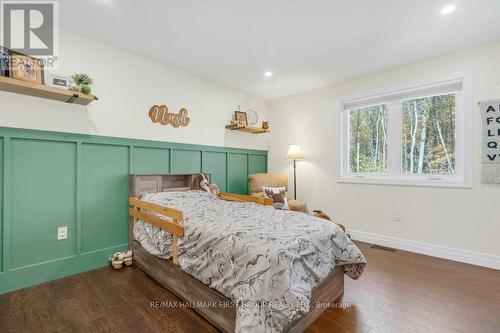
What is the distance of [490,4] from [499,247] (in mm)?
2345

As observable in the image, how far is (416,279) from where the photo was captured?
7.40 ft

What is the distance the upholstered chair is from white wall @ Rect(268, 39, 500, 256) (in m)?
0.37

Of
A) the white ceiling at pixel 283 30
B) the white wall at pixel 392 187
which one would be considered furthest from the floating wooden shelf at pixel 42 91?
the white wall at pixel 392 187

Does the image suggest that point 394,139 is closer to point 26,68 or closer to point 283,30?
point 283,30

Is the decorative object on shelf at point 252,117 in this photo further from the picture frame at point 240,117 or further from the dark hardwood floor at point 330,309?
the dark hardwood floor at point 330,309

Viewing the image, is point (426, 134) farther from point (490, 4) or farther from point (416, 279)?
point (416, 279)

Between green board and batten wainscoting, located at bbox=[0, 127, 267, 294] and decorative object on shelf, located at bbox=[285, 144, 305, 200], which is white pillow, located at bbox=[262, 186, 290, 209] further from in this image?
green board and batten wainscoting, located at bbox=[0, 127, 267, 294]

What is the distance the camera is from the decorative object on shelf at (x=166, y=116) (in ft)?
9.55

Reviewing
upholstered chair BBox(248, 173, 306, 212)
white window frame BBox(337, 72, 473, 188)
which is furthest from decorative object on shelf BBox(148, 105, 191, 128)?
white window frame BBox(337, 72, 473, 188)

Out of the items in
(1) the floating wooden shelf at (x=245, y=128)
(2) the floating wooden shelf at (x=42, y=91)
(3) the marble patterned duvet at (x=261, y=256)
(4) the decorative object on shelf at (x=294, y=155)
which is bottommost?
(3) the marble patterned duvet at (x=261, y=256)

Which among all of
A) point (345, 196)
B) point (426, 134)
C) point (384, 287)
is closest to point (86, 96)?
point (384, 287)

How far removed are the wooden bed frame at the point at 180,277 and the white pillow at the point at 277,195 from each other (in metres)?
0.69

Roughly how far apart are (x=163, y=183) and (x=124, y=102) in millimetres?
1043

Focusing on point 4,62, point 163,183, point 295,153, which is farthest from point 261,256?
point 295,153
